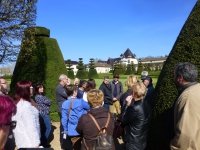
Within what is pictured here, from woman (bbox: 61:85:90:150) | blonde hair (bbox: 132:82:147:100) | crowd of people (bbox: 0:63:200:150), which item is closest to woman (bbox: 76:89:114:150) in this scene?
crowd of people (bbox: 0:63:200:150)

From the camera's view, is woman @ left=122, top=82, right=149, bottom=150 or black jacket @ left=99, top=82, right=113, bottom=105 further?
black jacket @ left=99, top=82, right=113, bottom=105

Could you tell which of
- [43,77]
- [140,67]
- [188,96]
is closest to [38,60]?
[43,77]

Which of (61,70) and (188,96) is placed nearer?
(188,96)

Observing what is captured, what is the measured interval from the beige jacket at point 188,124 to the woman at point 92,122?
5.89 ft

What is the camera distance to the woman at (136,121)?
18.5 feet

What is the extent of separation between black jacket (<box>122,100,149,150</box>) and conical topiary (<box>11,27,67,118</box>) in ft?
32.0

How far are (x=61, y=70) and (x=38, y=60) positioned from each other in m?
1.16

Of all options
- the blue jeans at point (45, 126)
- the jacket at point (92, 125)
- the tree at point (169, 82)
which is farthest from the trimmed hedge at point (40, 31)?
the jacket at point (92, 125)

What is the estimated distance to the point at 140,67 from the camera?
280 feet

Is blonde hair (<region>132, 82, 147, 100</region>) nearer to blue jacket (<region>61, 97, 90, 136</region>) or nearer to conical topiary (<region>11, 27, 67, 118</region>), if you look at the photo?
blue jacket (<region>61, 97, 90, 136</region>)

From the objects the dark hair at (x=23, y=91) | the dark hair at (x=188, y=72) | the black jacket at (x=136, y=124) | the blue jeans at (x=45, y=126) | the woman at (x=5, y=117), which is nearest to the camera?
the woman at (x=5, y=117)

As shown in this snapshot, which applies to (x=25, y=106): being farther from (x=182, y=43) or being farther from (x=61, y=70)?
(x=61, y=70)

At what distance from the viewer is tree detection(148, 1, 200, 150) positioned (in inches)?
235

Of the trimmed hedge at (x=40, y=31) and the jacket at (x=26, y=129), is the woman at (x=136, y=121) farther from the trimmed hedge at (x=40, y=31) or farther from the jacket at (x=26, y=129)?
the trimmed hedge at (x=40, y=31)
